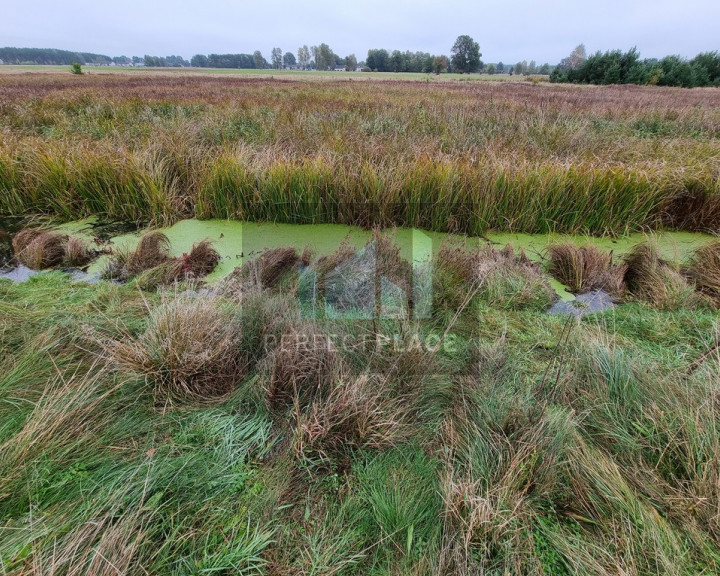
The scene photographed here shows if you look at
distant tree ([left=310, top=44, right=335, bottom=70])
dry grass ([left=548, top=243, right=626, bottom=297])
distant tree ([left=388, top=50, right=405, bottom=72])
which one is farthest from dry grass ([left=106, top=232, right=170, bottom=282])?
distant tree ([left=310, top=44, right=335, bottom=70])

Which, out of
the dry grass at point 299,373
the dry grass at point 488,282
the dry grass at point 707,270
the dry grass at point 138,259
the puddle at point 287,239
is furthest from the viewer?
the puddle at point 287,239

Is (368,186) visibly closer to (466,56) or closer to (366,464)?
(366,464)

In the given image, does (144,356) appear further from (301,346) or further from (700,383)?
(700,383)

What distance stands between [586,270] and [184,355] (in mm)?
3283

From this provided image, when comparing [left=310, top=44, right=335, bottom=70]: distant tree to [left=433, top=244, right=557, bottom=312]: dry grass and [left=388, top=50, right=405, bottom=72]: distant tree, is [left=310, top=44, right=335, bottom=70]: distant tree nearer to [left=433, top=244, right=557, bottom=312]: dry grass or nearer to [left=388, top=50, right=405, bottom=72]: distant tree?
[left=388, top=50, right=405, bottom=72]: distant tree

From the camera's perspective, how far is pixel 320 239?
373 cm

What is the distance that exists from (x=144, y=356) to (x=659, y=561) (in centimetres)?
230

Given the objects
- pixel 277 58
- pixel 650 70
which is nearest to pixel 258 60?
pixel 277 58

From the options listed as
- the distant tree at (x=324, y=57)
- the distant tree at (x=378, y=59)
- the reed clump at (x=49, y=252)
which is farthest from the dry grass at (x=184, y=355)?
the distant tree at (x=324, y=57)

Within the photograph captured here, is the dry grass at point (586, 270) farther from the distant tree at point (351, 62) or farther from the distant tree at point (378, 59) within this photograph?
the distant tree at point (351, 62)

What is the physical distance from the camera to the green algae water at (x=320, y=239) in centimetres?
350

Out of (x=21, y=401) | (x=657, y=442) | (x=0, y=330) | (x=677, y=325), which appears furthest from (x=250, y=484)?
(x=677, y=325)

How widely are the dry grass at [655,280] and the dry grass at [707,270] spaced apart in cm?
15

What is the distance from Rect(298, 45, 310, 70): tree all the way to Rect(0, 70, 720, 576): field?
119m
